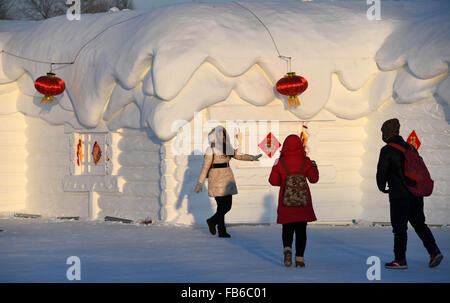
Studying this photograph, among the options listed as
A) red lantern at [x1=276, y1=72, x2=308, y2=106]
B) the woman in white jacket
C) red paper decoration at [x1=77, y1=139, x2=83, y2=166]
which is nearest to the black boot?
the woman in white jacket

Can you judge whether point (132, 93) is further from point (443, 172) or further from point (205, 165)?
point (443, 172)

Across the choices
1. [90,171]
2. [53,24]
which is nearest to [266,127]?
[90,171]

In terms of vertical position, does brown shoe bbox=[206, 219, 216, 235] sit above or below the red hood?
below

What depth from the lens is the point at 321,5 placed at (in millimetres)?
16312

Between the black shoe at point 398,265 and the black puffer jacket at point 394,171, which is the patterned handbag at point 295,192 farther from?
the black shoe at point 398,265

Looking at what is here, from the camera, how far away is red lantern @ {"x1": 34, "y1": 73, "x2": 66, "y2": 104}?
50.0 ft

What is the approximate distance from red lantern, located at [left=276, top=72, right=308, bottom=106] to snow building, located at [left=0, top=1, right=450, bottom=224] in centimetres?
39

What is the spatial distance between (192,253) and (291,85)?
4670 mm

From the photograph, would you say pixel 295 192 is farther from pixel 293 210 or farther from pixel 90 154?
pixel 90 154

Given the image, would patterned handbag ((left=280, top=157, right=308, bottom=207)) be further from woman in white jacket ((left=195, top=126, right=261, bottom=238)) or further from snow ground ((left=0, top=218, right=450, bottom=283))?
woman in white jacket ((left=195, top=126, right=261, bottom=238))

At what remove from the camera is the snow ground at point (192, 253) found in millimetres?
8539

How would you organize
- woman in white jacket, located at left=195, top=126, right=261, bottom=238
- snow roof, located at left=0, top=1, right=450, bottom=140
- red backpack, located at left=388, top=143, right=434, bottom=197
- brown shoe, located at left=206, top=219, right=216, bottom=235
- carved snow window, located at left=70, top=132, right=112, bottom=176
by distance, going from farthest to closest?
1. carved snow window, located at left=70, top=132, right=112, bottom=176
2. snow roof, located at left=0, top=1, right=450, bottom=140
3. brown shoe, located at left=206, top=219, right=216, bottom=235
4. woman in white jacket, located at left=195, top=126, right=261, bottom=238
5. red backpack, located at left=388, top=143, right=434, bottom=197

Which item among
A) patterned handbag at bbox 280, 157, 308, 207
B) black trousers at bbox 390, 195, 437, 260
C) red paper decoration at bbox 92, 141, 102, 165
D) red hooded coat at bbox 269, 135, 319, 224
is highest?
red paper decoration at bbox 92, 141, 102, 165
